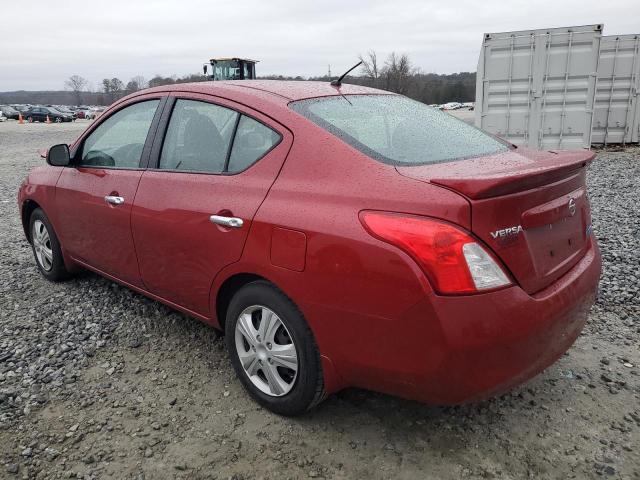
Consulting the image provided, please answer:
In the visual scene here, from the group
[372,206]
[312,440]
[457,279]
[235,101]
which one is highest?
[235,101]

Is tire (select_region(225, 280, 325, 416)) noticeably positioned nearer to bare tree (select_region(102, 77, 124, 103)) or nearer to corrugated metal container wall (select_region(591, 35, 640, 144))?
corrugated metal container wall (select_region(591, 35, 640, 144))

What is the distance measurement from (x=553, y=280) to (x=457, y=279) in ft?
1.94

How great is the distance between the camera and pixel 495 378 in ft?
6.56

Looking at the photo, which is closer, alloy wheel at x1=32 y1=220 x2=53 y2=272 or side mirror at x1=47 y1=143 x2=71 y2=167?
side mirror at x1=47 y1=143 x2=71 y2=167

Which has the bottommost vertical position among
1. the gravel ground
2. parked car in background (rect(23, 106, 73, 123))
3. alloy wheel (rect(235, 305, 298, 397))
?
the gravel ground

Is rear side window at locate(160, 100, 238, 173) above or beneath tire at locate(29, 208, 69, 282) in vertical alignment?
above

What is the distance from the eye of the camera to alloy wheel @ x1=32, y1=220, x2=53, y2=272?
4.41 metres

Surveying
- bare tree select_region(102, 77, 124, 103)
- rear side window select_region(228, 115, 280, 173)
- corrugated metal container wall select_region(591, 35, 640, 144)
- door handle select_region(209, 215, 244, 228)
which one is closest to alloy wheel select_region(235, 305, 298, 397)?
door handle select_region(209, 215, 244, 228)

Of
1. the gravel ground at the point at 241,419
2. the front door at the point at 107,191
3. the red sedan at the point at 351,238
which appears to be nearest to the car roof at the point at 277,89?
the red sedan at the point at 351,238

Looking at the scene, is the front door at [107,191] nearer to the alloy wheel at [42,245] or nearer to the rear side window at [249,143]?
the alloy wheel at [42,245]

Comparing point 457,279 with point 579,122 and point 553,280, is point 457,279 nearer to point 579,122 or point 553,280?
point 553,280

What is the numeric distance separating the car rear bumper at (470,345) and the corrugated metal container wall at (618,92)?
40.8ft

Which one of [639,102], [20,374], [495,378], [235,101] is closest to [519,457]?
[495,378]

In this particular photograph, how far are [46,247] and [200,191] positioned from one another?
2429mm
